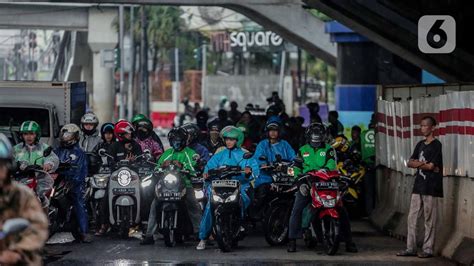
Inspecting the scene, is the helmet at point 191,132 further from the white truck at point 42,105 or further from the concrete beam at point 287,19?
the concrete beam at point 287,19

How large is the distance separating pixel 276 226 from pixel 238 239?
2.50 feet

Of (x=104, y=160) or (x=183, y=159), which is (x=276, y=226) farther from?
(x=104, y=160)

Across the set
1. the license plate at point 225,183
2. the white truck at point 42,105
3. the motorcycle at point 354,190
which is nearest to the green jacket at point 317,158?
the license plate at point 225,183

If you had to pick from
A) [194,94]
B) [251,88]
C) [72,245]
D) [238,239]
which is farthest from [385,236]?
[194,94]

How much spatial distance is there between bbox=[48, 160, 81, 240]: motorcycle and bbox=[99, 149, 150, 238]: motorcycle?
0.55m

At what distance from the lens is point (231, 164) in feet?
55.2

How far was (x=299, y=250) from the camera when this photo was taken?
1688 cm

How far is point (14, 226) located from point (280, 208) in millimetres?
10323

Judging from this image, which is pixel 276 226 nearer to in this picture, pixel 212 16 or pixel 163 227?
pixel 163 227

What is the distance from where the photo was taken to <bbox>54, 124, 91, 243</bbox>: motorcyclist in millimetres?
17719

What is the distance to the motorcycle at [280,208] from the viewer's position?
679 inches

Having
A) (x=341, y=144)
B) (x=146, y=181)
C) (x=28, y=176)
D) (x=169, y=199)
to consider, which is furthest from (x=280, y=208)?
(x=28, y=176)

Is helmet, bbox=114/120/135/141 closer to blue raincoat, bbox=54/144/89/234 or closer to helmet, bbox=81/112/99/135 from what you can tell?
blue raincoat, bbox=54/144/89/234

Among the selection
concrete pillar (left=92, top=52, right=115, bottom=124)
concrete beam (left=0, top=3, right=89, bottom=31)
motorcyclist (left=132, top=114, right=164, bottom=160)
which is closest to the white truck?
motorcyclist (left=132, top=114, right=164, bottom=160)
